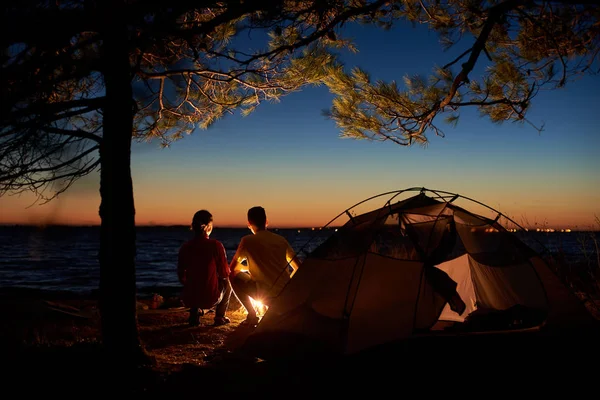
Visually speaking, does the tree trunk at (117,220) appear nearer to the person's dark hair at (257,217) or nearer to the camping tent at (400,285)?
the camping tent at (400,285)

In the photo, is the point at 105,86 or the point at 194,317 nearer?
the point at 105,86

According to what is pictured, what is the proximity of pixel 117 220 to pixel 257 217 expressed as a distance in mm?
2002

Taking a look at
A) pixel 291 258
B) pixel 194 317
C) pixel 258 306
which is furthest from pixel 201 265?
pixel 291 258

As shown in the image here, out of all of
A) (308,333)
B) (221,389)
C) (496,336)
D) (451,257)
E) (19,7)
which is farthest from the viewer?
(451,257)

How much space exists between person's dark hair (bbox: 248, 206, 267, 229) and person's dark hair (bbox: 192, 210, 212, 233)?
63 cm

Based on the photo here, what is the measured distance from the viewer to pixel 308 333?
4.43m

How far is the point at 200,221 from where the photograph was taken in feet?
19.5

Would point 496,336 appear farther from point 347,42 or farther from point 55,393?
point 347,42

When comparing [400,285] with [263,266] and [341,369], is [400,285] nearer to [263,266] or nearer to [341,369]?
[341,369]

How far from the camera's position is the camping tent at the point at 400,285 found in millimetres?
4297

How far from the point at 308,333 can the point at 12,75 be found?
329 cm

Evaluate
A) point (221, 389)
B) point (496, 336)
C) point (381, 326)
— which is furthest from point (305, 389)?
point (496, 336)

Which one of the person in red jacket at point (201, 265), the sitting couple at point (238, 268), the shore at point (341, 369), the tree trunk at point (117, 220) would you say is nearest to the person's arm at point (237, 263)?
the sitting couple at point (238, 268)

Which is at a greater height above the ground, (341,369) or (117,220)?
(117,220)
